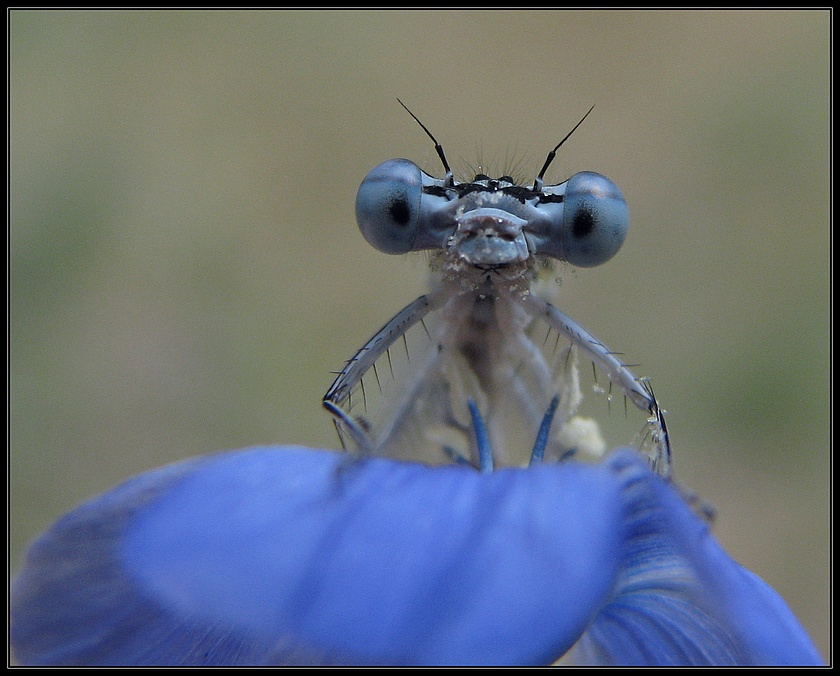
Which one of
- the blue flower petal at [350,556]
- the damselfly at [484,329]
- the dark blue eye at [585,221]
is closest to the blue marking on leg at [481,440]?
the damselfly at [484,329]

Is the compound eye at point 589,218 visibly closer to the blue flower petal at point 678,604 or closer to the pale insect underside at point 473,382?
the pale insect underside at point 473,382

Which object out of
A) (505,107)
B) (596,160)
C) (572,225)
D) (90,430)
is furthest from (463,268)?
(505,107)

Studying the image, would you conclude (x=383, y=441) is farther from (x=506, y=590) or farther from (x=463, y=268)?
(x=506, y=590)

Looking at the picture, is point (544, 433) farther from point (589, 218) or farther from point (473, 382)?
point (589, 218)

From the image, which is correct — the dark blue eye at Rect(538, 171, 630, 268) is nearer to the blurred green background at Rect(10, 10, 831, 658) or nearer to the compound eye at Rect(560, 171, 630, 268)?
the compound eye at Rect(560, 171, 630, 268)

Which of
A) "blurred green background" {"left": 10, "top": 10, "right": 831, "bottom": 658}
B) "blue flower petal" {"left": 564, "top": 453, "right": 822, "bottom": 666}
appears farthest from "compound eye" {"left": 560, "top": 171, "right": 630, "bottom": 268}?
"blurred green background" {"left": 10, "top": 10, "right": 831, "bottom": 658}

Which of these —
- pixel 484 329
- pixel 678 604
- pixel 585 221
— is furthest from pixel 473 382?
pixel 678 604
